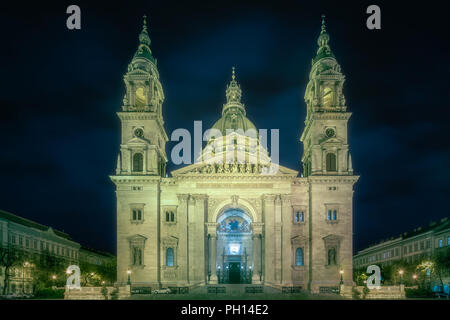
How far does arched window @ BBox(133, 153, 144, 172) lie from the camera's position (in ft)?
188

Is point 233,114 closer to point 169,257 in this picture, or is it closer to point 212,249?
point 212,249

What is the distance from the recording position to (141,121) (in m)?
58.4

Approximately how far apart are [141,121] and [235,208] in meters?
15.2

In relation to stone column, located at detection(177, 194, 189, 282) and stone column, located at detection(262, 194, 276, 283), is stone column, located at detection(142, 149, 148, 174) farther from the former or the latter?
stone column, located at detection(262, 194, 276, 283)

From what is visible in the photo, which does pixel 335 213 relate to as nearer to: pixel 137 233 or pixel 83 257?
pixel 137 233

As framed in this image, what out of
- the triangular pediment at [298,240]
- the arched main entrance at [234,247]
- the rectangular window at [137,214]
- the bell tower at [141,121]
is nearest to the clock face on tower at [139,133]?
the bell tower at [141,121]

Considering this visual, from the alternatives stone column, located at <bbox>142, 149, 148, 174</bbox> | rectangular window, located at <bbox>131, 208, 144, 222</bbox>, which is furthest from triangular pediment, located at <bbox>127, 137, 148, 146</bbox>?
rectangular window, located at <bbox>131, 208, 144, 222</bbox>

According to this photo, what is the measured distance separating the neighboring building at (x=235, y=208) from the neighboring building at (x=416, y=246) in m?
22.6

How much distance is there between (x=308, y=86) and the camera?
6347 centimetres

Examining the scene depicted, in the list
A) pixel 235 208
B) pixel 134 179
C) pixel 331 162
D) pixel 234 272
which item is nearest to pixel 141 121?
pixel 134 179

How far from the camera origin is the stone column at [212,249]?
53.7 metres

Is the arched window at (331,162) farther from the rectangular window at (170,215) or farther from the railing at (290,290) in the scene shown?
the rectangular window at (170,215)

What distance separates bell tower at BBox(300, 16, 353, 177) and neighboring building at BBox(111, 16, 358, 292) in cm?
12
